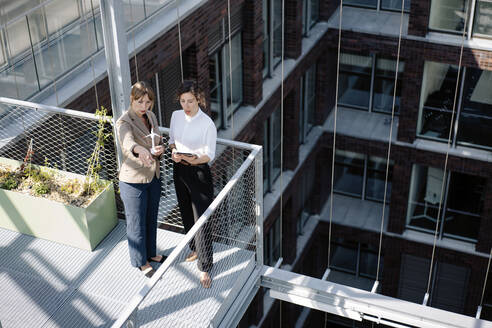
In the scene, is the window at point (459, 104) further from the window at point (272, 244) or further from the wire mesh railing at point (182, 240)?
the wire mesh railing at point (182, 240)

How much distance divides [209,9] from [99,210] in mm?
5391

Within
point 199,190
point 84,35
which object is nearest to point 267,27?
point 84,35

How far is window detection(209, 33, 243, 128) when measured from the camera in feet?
41.1

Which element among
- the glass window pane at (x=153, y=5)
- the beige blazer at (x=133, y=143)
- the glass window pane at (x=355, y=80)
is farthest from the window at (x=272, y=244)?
the beige blazer at (x=133, y=143)

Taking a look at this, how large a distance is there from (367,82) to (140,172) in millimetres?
12437

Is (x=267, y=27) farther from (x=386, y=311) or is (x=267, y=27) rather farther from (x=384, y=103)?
(x=386, y=311)

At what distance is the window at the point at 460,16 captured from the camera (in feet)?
46.4

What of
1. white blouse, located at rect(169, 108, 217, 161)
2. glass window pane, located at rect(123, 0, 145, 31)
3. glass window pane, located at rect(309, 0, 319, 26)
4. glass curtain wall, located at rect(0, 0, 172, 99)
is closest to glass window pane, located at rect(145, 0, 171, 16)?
glass window pane, located at rect(123, 0, 145, 31)

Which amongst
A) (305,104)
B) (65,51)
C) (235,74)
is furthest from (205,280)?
(305,104)

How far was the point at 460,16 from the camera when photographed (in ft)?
47.4

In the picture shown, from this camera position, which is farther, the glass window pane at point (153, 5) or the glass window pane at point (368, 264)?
the glass window pane at point (368, 264)

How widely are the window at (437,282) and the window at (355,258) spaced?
884 mm

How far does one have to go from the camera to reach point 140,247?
6305mm

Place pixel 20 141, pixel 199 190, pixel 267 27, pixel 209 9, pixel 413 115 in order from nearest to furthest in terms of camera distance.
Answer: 1. pixel 199 190
2. pixel 20 141
3. pixel 209 9
4. pixel 267 27
5. pixel 413 115
